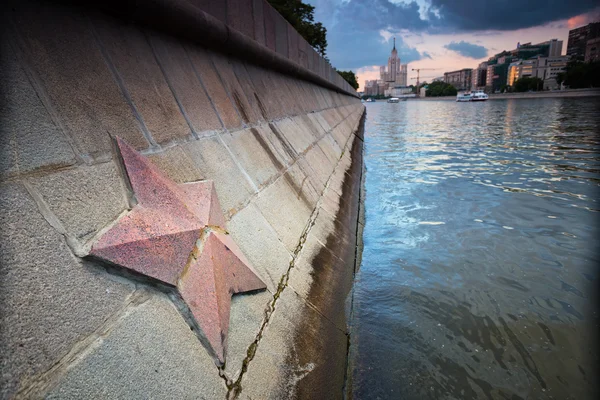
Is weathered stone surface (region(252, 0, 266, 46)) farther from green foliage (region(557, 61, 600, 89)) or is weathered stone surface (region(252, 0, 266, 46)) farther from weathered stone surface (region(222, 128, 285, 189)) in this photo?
green foliage (region(557, 61, 600, 89))

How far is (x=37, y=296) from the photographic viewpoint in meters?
1.03

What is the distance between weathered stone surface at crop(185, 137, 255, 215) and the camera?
231 cm

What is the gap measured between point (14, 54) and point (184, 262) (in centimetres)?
105

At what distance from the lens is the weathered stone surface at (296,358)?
1662 millimetres

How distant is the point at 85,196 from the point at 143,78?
1031 mm

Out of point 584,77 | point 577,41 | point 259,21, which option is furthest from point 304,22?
point 577,41

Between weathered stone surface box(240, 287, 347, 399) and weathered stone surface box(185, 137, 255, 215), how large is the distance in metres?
0.76

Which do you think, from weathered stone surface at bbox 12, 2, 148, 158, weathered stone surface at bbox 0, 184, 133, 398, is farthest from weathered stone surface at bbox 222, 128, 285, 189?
weathered stone surface at bbox 0, 184, 133, 398

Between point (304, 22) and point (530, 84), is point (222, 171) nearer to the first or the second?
point (304, 22)

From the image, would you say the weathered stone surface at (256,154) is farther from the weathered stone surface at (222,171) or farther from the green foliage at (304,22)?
the green foliage at (304,22)

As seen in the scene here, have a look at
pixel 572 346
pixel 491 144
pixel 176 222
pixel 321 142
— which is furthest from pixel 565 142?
pixel 176 222

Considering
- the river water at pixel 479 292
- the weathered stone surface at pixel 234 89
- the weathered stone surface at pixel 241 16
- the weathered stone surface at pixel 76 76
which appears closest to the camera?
the weathered stone surface at pixel 76 76

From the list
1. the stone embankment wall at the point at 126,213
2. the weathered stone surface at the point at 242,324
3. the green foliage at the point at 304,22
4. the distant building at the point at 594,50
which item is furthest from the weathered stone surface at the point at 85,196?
the distant building at the point at 594,50

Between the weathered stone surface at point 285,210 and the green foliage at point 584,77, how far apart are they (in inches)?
3167
